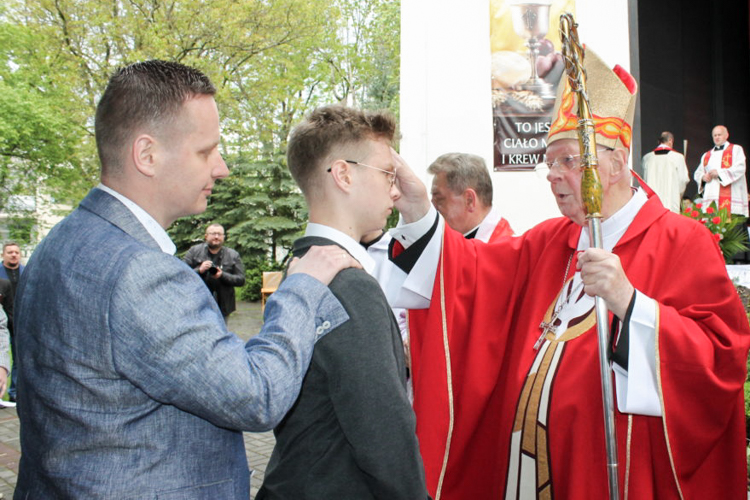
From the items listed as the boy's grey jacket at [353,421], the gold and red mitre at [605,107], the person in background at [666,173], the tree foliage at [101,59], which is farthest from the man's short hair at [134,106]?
the tree foliage at [101,59]

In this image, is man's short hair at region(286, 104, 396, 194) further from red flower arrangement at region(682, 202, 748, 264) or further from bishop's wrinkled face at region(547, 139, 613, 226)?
red flower arrangement at region(682, 202, 748, 264)

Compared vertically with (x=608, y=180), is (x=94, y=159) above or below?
above

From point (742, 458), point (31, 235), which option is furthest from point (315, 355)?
point (31, 235)

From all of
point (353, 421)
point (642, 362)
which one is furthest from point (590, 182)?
point (353, 421)

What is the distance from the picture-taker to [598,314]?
2.01 meters

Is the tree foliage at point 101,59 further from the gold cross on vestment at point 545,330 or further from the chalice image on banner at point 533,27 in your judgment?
the gold cross on vestment at point 545,330

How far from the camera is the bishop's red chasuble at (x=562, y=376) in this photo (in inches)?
80.7

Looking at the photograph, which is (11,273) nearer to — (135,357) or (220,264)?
(220,264)

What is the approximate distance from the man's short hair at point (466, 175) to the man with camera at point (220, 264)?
16.0 feet

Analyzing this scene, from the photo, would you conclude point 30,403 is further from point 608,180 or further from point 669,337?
point 608,180

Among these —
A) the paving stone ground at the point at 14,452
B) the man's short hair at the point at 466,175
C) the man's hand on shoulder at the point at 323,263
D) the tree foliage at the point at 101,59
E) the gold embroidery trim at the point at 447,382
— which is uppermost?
the tree foliage at the point at 101,59

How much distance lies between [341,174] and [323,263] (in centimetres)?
39

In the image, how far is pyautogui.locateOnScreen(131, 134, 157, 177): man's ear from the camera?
143cm

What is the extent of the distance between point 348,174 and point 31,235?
59.3 ft
